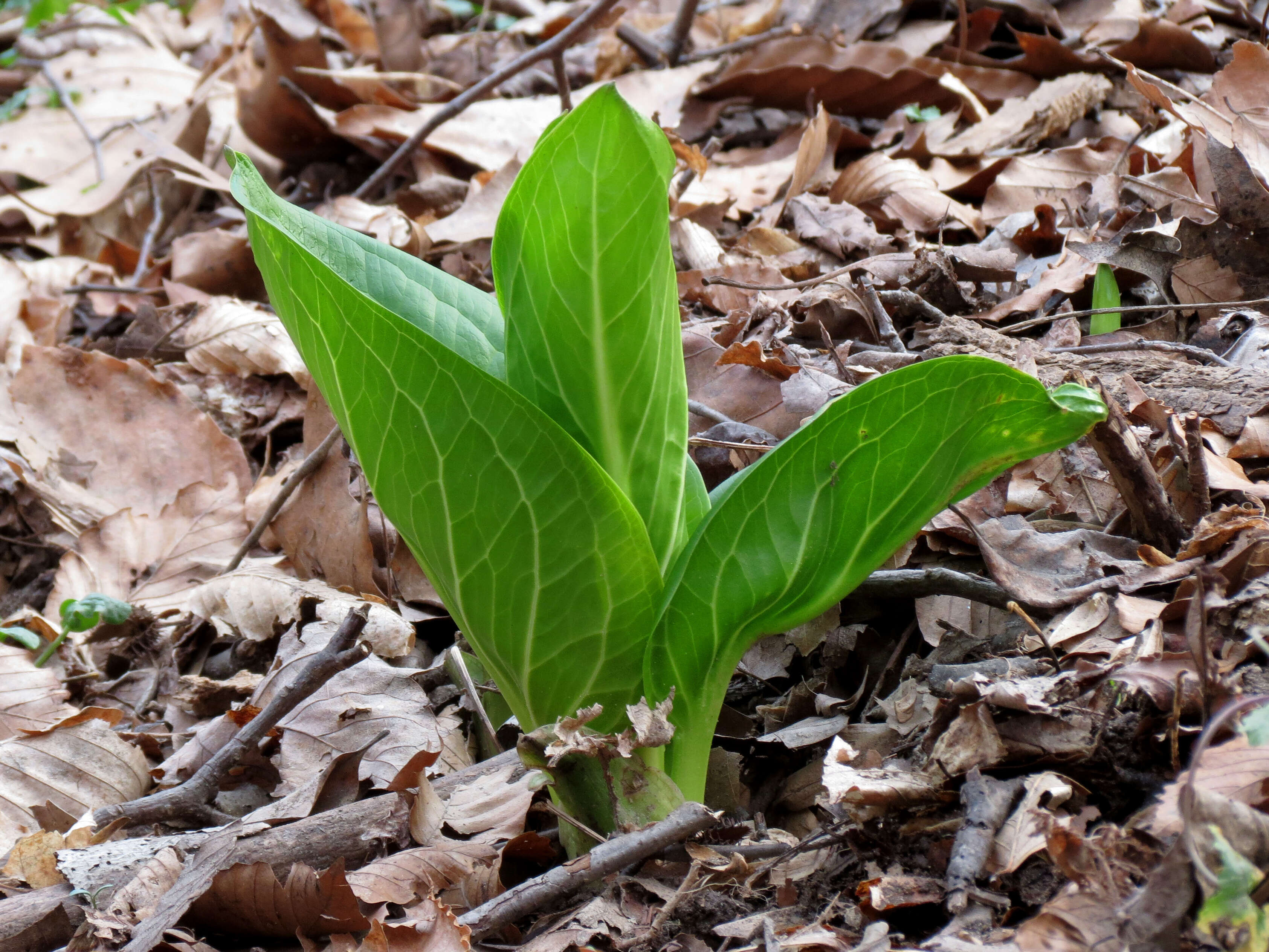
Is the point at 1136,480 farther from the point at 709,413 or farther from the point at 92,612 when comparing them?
the point at 92,612

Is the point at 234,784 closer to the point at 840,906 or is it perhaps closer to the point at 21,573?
the point at 840,906

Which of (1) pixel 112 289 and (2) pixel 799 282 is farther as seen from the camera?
(1) pixel 112 289

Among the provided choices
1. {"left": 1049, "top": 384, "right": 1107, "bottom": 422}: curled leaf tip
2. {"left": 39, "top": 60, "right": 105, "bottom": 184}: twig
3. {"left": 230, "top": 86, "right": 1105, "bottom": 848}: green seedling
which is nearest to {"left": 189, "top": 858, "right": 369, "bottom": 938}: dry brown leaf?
{"left": 230, "top": 86, "right": 1105, "bottom": 848}: green seedling

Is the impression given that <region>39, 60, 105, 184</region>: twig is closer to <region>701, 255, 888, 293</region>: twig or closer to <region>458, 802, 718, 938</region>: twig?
<region>701, 255, 888, 293</region>: twig

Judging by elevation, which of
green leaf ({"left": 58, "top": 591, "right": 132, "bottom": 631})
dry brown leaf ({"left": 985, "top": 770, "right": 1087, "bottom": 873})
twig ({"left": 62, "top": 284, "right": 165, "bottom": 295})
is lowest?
green leaf ({"left": 58, "top": 591, "right": 132, "bottom": 631})

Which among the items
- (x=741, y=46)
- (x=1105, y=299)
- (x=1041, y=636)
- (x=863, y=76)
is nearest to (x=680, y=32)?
(x=741, y=46)

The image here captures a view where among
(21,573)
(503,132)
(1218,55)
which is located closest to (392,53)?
(503,132)

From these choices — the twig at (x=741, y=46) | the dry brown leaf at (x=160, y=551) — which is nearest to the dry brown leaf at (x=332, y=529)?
the dry brown leaf at (x=160, y=551)
